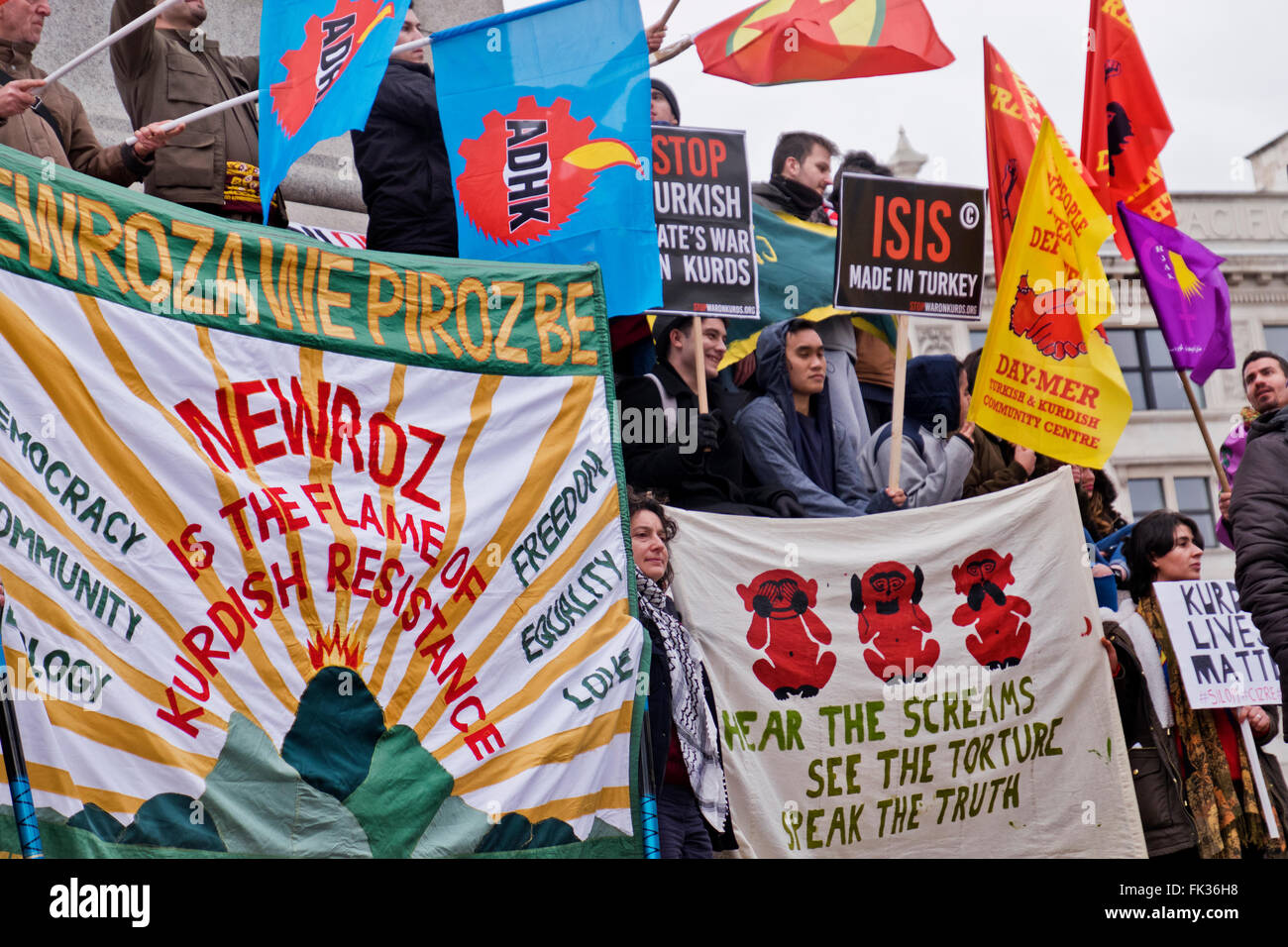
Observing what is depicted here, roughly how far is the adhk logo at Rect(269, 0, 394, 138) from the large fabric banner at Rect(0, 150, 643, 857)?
2.37 ft

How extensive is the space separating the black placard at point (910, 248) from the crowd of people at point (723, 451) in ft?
1.70

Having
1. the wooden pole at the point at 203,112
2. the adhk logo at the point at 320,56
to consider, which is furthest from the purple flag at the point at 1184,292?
the wooden pole at the point at 203,112

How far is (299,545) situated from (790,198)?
5191 millimetres

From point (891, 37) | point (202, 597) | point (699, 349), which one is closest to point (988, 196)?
point (891, 37)

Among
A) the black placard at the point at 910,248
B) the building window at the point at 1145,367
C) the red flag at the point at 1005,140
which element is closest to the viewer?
the black placard at the point at 910,248

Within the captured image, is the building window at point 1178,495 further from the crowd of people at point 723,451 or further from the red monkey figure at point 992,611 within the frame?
the red monkey figure at point 992,611

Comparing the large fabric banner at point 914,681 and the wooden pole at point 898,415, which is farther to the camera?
the wooden pole at point 898,415

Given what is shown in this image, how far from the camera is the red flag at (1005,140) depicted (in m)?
8.70

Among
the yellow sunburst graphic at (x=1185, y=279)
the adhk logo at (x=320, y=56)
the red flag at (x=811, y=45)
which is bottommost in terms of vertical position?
the yellow sunburst graphic at (x=1185, y=279)

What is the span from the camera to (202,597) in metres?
4.75

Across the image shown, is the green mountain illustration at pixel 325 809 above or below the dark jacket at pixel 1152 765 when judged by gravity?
above

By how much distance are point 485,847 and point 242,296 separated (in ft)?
6.08

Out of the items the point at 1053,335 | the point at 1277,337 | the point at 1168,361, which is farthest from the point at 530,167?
the point at 1277,337

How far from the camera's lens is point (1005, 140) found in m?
8.78
